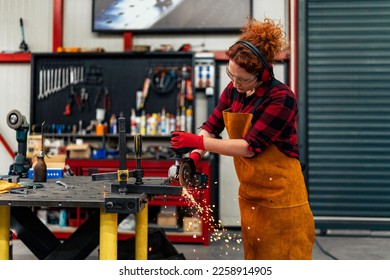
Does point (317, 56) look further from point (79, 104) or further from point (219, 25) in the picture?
point (79, 104)

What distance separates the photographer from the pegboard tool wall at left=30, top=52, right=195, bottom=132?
3.56 meters

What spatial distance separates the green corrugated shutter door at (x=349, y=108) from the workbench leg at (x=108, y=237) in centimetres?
254

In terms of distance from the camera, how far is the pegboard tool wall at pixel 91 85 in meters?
3.56

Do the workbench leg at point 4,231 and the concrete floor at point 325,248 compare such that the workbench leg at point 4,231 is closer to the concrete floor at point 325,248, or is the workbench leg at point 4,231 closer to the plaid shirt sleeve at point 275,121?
the plaid shirt sleeve at point 275,121

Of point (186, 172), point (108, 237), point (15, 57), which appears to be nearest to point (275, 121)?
point (186, 172)

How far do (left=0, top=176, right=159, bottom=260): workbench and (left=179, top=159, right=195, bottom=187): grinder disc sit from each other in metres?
0.17

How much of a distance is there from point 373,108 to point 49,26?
3.17 meters

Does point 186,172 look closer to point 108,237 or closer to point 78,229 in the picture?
point 108,237

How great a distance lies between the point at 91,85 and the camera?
3586 mm

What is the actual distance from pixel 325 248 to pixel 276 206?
191cm

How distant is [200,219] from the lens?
10.5 feet

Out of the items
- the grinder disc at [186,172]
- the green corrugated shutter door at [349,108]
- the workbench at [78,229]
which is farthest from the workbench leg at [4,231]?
the green corrugated shutter door at [349,108]

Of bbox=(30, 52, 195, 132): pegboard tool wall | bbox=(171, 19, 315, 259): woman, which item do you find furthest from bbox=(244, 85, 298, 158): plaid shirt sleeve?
bbox=(30, 52, 195, 132): pegboard tool wall

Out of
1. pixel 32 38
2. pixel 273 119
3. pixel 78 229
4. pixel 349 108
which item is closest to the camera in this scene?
pixel 273 119
